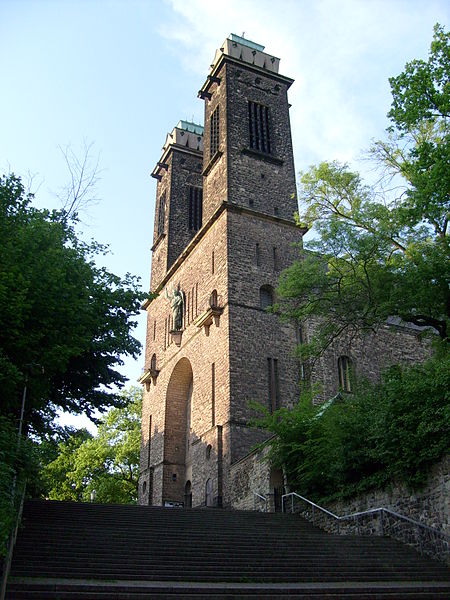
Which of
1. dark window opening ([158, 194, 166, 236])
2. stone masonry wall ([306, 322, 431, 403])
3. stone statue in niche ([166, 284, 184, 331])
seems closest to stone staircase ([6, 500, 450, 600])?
stone masonry wall ([306, 322, 431, 403])

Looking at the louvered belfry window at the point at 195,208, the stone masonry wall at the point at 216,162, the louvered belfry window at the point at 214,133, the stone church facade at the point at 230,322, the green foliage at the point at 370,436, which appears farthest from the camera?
the louvered belfry window at the point at 195,208

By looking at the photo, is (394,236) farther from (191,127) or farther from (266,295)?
(191,127)

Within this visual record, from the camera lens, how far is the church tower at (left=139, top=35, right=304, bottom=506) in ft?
78.6

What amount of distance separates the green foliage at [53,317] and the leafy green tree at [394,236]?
19.8 ft

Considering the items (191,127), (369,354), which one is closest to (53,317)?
(369,354)

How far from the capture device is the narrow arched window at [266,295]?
2605 centimetres

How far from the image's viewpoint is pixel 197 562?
1034cm

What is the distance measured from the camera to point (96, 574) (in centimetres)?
926

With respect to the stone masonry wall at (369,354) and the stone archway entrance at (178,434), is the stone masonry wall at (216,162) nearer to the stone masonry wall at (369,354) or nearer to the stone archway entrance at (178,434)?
the stone masonry wall at (369,354)

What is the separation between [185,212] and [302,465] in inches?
878

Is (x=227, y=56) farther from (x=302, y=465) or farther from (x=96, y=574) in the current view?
(x=96, y=574)

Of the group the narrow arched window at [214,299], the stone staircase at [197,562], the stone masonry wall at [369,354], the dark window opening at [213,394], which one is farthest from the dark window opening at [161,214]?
the stone staircase at [197,562]

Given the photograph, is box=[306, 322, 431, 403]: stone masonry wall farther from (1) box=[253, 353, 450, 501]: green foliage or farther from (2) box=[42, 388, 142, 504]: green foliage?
(2) box=[42, 388, 142, 504]: green foliage

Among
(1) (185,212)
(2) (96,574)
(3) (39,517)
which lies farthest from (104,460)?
(2) (96,574)
